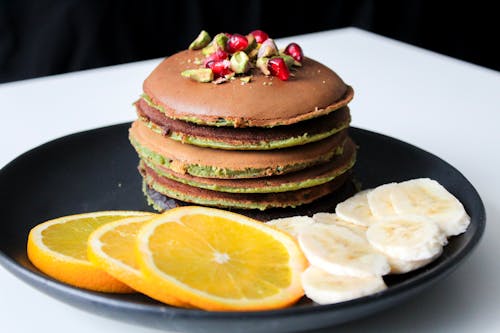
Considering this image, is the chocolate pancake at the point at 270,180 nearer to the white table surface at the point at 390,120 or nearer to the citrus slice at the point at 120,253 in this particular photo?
the citrus slice at the point at 120,253

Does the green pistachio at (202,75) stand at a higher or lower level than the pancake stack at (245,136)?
higher

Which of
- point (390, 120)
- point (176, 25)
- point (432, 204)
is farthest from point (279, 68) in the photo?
point (176, 25)

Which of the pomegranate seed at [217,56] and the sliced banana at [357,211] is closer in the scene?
the sliced banana at [357,211]

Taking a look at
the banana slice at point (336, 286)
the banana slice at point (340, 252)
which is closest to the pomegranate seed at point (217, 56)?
the banana slice at point (340, 252)

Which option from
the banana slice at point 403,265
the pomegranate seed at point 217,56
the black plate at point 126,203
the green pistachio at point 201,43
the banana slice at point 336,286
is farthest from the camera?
the green pistachio at point 201,43

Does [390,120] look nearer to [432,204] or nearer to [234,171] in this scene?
[432,204]

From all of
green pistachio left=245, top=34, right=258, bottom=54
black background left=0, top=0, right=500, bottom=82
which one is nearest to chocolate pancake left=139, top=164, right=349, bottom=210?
green pistachio left=245, top=34, right=258, bottom=54

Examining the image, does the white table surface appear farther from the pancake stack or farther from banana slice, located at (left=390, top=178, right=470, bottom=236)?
the pancake stack
